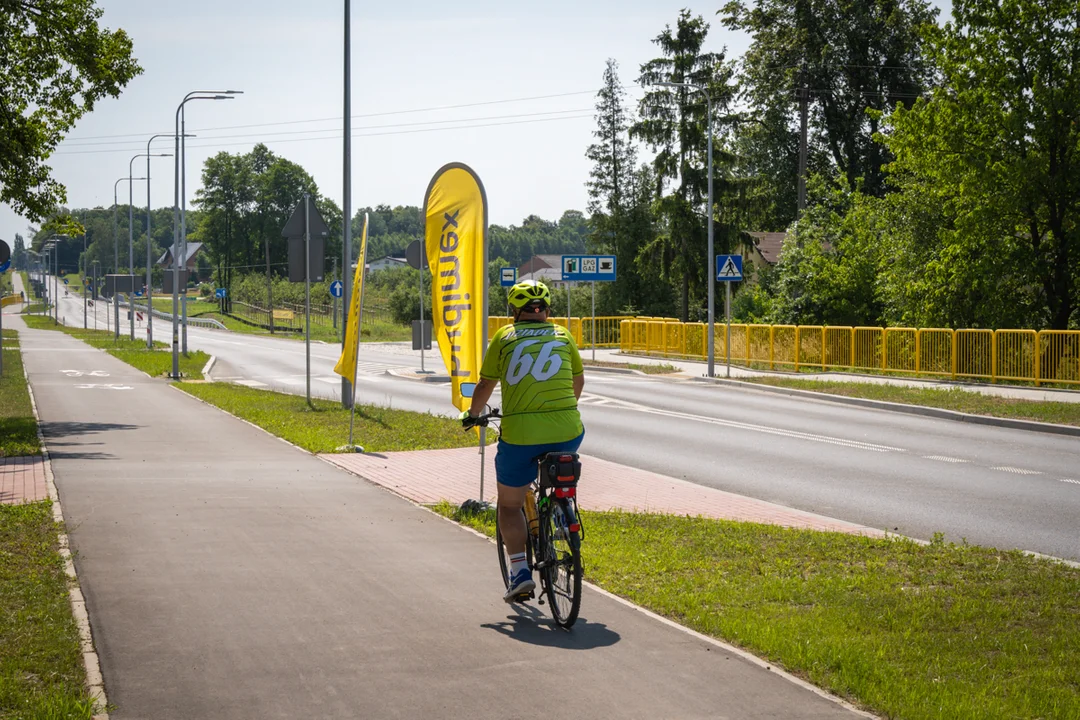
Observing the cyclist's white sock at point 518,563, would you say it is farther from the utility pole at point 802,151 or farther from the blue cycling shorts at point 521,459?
the utility pole at point 802,151

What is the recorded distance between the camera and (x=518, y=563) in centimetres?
629

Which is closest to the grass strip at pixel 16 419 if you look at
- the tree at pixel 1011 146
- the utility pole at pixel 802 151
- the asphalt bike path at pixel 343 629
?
the asphalt bike path at pixel 343 629

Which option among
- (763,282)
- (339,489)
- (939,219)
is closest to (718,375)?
(939,219)

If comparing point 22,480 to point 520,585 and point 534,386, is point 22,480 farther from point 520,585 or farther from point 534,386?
point 534,386

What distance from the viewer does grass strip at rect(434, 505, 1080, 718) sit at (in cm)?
493

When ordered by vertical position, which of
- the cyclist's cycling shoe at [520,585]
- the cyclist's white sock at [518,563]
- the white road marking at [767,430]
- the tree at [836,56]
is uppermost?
the tree at [836,56]

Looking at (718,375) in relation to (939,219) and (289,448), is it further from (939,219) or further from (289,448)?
(289,448)

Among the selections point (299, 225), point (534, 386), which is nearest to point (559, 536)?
point (534, 386)

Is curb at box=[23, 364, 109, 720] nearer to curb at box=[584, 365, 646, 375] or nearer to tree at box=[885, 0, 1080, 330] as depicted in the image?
tree at box=[885, 0, 1080, 330]

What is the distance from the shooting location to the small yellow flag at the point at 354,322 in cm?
1399

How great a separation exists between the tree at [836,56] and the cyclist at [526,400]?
48.0m

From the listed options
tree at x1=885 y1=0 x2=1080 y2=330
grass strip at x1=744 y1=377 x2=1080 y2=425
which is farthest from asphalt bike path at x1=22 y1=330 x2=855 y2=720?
tree at x1=885 y1=0 x2=1080 y2=330

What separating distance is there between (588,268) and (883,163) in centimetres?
1377

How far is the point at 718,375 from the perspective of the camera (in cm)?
3066
